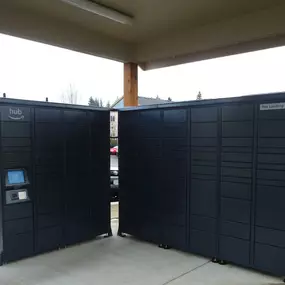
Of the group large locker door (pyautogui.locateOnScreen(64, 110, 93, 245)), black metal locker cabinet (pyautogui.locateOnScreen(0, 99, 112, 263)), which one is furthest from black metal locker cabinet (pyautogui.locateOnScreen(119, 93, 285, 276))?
large locker door (pyautogui.locateOnScreen(64, 110, 93, 245))

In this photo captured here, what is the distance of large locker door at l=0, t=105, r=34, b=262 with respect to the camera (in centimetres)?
357

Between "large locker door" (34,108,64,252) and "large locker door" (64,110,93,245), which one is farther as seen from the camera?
"large locker door" (64,110,93,245)

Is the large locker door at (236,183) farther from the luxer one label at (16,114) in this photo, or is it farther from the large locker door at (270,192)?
the luxer one label at (16,114)

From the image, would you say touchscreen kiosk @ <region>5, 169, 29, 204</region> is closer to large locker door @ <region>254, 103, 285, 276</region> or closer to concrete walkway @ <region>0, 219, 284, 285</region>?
concrete walkway @ <region>0, 219, 284, 285</region>

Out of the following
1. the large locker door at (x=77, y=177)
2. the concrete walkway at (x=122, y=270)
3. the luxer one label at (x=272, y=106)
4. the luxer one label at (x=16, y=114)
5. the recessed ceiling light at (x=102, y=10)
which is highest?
the recessed ceiling light at (x=102, y=10)

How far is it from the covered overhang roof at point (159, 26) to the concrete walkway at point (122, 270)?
10.7ft

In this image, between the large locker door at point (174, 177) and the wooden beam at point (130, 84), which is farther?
the wooden beam at point (130, 84)

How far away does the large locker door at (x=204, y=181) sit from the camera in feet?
12.1

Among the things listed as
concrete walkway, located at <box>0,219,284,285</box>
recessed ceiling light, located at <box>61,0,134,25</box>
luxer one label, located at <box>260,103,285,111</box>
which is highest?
recessed ceiling light, located at <box>61,0,134,25</box>

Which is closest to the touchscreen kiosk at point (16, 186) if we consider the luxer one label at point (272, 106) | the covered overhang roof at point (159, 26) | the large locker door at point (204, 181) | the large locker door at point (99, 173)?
the large locker door at point (99, 173)

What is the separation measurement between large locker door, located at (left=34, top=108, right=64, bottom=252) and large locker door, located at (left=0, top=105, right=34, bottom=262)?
0.32 ft

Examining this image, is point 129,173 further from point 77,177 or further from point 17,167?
point 17,167

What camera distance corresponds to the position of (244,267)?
354cm

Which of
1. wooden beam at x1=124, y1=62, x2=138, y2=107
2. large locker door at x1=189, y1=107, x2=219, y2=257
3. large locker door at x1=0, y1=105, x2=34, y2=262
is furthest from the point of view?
wooden beam at x1=124, y1=62, x2=138, y2=107
